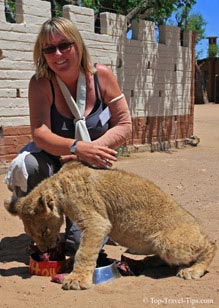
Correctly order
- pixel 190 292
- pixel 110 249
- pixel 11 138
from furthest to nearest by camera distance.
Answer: pixel 11 138, pixel 110 249, pixel 190 292

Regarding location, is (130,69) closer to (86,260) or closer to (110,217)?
(110,217)

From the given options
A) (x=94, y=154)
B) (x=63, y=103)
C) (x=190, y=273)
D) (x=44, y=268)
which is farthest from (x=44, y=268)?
(x=63, y=103)

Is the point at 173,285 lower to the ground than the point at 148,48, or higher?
lower

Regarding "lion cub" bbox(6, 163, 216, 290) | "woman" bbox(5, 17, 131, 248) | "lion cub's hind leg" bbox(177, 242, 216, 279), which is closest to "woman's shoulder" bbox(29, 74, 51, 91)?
"woman" bbox(5, 17, 131, 248)

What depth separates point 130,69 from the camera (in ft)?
35.7

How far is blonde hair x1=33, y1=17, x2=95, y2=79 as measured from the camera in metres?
3.71

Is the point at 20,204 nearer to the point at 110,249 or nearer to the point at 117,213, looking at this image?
the point at 117,213

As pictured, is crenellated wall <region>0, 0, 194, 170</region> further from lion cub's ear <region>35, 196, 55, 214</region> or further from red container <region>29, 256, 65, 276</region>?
lion cub's ear <region>35, 196, 55, 214</region>

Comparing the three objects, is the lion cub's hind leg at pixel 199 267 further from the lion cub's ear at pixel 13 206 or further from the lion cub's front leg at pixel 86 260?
the lion cub's ear at pixel 13 206

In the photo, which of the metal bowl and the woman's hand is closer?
the metal bowl

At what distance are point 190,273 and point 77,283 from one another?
80 cm

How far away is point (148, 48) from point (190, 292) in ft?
28.9

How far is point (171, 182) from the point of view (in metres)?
7.73

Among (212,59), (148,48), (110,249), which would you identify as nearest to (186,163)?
(148,48)
